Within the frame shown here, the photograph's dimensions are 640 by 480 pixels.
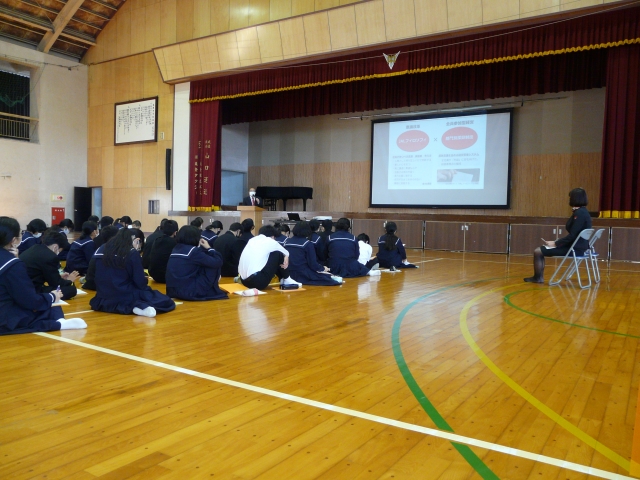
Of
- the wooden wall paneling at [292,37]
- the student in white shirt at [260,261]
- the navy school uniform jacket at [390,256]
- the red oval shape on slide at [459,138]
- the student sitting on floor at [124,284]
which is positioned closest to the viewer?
the student sitting on floor at [124,284]

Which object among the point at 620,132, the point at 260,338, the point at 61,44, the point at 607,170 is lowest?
the point at 260,338

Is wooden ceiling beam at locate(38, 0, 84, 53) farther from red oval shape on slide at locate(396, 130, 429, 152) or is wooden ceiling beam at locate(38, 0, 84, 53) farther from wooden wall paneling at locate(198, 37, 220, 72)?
red oval shape on slide at locate(396, 130, 429, 152)

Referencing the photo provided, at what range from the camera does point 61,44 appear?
16.4m

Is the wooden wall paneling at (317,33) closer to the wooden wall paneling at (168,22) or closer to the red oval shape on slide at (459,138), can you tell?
the red oval shape on slide at (459,138)

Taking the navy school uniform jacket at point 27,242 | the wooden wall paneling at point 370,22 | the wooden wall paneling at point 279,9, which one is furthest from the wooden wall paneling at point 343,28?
the navy school uniform jacket at point 27,242

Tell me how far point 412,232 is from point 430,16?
547 centimetres

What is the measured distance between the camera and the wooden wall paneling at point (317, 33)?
11.1 metres

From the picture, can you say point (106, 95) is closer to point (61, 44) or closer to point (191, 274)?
point (61, 44)

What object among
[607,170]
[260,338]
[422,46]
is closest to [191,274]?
[260,338]

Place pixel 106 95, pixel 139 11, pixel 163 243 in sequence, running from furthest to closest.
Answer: pixel 106 95 → pixel 139 11 → pixel 163 243

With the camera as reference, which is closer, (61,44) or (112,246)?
(112,246)

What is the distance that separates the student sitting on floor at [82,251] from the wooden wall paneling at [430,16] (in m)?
7.16

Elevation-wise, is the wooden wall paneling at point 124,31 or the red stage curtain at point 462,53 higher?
the wooden wall paneling at point 124,31

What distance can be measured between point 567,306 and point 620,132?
6.19 meters
